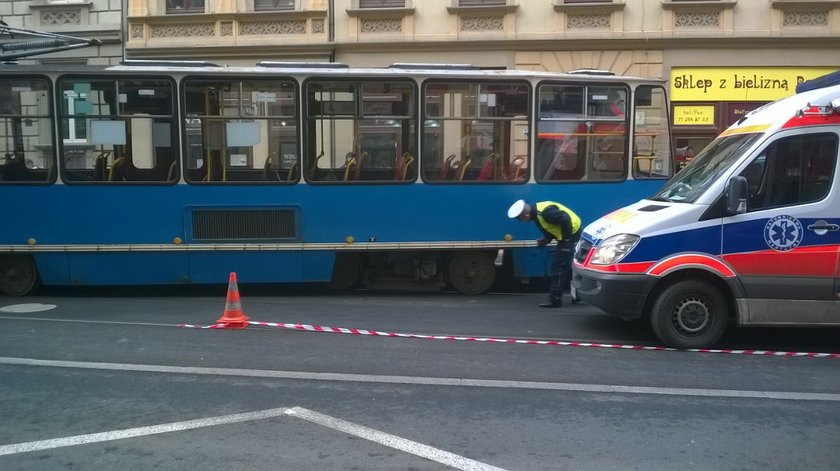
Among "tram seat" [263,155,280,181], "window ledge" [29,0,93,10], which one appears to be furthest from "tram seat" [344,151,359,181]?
"window ledge" [29,0,93,10]

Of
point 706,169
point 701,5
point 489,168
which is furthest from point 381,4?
point 706,169

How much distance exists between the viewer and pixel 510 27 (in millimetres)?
18547

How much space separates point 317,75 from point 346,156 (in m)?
1.17

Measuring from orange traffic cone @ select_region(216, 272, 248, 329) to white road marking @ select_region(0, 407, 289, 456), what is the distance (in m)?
3.08

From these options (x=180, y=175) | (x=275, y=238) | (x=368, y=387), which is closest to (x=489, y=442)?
(x=368, y=387)

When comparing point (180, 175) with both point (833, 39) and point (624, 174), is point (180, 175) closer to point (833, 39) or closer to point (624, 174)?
point (624, 174)

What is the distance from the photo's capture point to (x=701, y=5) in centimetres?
1805

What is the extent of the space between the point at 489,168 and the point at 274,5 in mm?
11154

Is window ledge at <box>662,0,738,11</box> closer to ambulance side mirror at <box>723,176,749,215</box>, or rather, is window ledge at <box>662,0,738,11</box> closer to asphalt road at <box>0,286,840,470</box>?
asphalt road at <box>0,286,840,470</box>

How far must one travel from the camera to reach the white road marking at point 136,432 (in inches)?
192

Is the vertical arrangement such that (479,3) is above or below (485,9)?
above

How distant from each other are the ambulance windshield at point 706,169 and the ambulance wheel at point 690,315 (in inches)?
36.0

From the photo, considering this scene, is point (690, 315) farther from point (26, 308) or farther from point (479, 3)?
point (479, 3)

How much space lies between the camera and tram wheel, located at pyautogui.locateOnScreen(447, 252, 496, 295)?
36.1 ft
